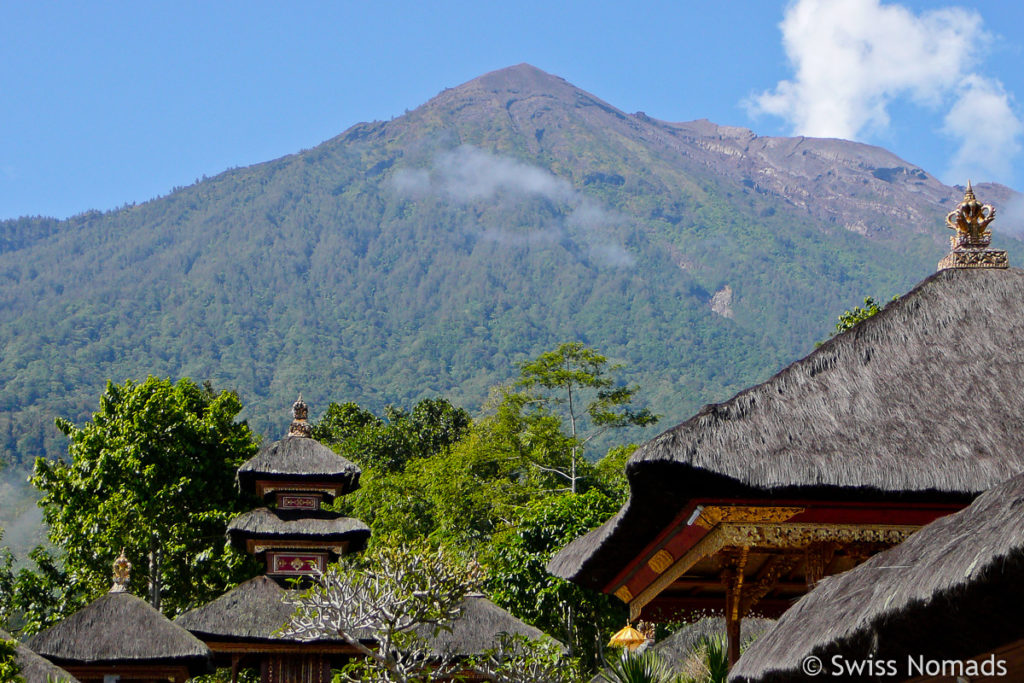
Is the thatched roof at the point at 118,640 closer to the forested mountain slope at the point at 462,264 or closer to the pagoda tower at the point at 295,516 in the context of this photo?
the pagoda tower at the point at 295,516

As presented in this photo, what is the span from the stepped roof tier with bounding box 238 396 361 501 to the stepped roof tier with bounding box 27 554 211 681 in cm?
328

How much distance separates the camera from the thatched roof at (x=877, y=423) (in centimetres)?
729

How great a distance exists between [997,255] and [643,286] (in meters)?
118

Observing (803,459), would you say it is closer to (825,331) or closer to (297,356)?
(297,356)

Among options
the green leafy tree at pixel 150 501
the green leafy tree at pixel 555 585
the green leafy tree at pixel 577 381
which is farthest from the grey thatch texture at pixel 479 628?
the green leafy tree at pixel 577 381

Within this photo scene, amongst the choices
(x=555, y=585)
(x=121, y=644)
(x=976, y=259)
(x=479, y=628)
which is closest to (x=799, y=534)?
(x=976, y=259)

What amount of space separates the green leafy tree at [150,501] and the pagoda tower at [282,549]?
15.4 feet

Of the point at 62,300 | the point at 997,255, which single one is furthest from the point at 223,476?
the point at 62,300

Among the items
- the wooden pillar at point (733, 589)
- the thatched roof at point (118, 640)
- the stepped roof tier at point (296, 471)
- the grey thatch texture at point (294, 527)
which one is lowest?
the thatched roof at point (118, 640)

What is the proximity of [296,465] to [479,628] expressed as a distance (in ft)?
16.1

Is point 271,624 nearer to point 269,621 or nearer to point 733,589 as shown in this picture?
point 269,621

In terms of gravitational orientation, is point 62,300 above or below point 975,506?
above

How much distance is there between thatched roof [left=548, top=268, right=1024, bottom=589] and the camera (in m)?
7.29

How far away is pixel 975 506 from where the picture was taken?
4676 mm
